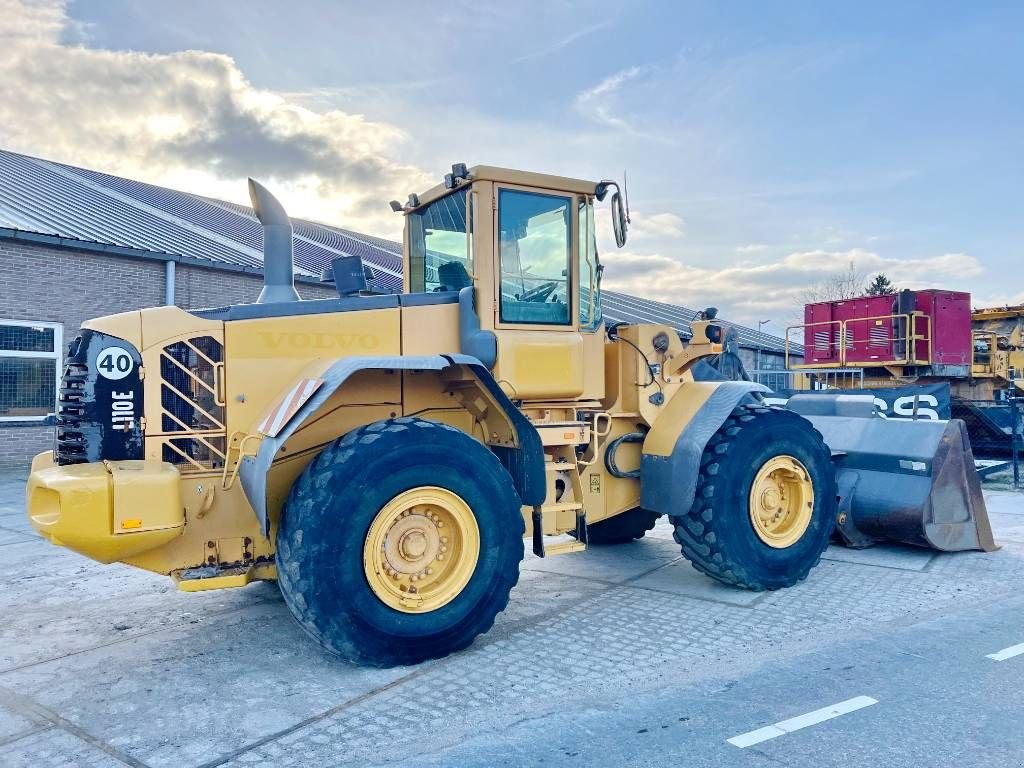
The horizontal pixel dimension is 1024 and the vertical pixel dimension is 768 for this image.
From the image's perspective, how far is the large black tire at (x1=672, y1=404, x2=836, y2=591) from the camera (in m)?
5.71

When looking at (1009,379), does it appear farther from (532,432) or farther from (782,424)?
(532,432)

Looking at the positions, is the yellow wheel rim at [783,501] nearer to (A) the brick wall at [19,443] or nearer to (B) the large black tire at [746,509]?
(B) the large black tire at [746,509]

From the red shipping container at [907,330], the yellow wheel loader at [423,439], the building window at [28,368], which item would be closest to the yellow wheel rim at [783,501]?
the yellow wheel loader at [423,439]

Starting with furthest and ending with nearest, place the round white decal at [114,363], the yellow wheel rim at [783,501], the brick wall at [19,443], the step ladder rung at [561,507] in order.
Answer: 1. the brick wall at [19,443]
2. the yellow wheel rim at [783,501]
3. the step ladder rung at [561,507]
4. the round white decal at [114,363]

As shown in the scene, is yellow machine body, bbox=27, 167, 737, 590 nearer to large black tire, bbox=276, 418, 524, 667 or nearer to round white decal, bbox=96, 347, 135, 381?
round white decal, bbox=96, 347, 135, 381

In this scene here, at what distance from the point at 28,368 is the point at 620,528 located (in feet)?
38.3

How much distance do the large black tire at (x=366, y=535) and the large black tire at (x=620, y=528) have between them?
9.60ft

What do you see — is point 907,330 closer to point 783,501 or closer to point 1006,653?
point 783,501

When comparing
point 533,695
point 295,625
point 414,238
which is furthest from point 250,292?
point 533,695

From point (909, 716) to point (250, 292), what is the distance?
16160 mm

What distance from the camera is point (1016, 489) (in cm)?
1114

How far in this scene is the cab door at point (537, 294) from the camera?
519 cm

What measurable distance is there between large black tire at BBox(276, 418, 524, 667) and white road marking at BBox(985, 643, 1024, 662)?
2626 mm

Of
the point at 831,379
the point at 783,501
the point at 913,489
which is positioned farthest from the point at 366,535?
the point at 831,379
